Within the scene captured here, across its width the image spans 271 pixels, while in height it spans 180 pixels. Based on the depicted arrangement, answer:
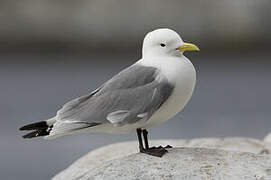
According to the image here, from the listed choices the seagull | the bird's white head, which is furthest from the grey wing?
the bird's white head

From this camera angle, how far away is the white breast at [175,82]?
243 centimetres

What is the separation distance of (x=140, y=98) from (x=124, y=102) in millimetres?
76

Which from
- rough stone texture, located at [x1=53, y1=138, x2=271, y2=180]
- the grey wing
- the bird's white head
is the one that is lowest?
rough stone texture, located at [x1=53, y1=138, x2=271, y2=180]

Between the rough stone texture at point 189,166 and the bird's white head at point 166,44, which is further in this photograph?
the bird's white head at point 166,44

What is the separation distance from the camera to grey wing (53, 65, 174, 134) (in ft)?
7.91

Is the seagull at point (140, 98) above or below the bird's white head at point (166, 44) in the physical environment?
below

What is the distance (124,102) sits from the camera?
2.46m

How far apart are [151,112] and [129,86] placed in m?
0.17

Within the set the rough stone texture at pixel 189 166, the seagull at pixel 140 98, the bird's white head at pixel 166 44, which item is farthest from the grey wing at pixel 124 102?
the rough stone texture at pixel 189 166

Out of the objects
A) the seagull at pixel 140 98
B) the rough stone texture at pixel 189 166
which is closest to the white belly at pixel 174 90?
the seagull at pixel 140 98

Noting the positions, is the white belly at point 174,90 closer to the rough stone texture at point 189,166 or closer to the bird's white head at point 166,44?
the bird's white head at point 166,44

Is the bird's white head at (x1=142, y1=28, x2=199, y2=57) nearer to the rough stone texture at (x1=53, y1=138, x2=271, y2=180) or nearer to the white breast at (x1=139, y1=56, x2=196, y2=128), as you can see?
the white breast at (x1=139, y1=56, x2=196, y2=128)

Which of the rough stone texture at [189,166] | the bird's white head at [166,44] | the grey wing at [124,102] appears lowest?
the rough stone texture at [189,166]

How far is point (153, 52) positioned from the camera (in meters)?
2.56
